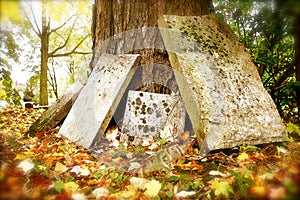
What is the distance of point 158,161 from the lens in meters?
2.13

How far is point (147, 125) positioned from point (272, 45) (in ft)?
6.95

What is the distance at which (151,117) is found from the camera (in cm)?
285

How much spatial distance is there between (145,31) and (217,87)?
1.23 metres

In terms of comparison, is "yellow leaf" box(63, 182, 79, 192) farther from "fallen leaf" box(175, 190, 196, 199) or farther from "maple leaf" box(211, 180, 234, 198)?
"maple leaf" box(211, 180, 234, 198)

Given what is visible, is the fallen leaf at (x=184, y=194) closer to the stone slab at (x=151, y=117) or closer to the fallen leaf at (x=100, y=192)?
the fallen leaf at (x=100, y=192)

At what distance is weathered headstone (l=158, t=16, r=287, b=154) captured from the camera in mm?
2314

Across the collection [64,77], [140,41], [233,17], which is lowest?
[64,77]

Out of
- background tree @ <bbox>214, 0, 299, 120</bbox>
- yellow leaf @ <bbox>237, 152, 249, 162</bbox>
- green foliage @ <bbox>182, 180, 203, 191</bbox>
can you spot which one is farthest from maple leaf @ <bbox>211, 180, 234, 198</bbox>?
background tree @ <bbox>214, 0, 299, 120</bbox>

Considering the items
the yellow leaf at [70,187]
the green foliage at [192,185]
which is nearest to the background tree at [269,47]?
the green foliage at [192,185]

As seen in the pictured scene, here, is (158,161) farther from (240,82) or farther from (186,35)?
(186,35)

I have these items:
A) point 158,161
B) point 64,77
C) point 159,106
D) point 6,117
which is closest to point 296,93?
point 159,106

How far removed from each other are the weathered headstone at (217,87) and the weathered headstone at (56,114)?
1705 mm

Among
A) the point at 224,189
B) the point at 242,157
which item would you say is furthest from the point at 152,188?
the point at 242,157

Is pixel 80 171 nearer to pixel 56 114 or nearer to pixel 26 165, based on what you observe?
pixel 26 165
